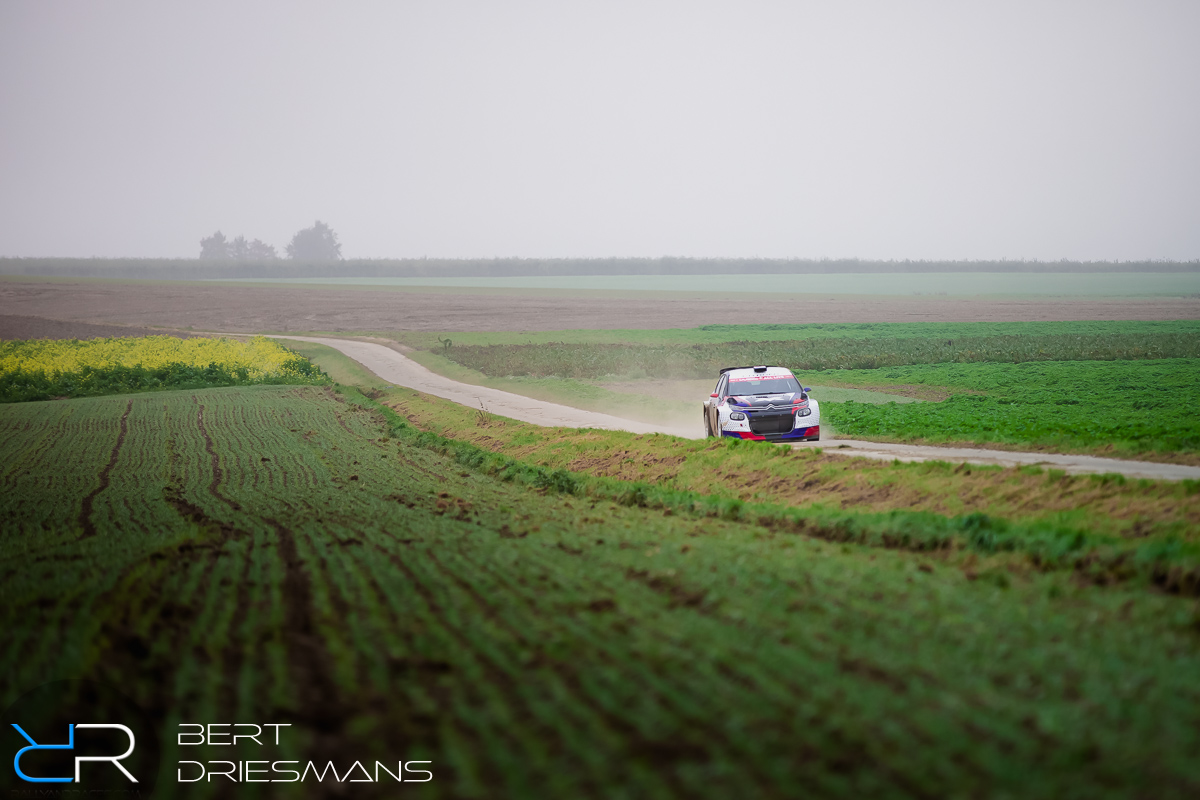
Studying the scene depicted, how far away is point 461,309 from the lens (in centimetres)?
9831

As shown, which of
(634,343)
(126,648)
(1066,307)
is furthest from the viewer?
(1066,307)

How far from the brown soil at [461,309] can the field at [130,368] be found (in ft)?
96.9

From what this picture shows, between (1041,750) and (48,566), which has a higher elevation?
(1041,750)

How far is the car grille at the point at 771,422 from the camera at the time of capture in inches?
705

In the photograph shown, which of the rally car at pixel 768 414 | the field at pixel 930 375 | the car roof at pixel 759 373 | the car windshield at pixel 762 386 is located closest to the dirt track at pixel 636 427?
the rally car at pixel 768 414

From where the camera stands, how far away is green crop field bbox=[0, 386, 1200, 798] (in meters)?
4.16

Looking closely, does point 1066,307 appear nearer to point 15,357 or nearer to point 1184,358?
point 1184,358

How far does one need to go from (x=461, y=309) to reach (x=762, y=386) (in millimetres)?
82837

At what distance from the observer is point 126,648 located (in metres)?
5.88

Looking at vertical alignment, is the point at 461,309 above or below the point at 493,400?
above

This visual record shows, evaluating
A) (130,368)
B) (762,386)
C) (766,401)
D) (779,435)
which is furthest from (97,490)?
(130,368)

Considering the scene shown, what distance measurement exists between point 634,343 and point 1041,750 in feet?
182

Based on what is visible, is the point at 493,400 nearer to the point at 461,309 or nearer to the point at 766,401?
the point at 766,401

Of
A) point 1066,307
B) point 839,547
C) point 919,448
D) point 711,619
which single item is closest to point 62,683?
point 711,619
